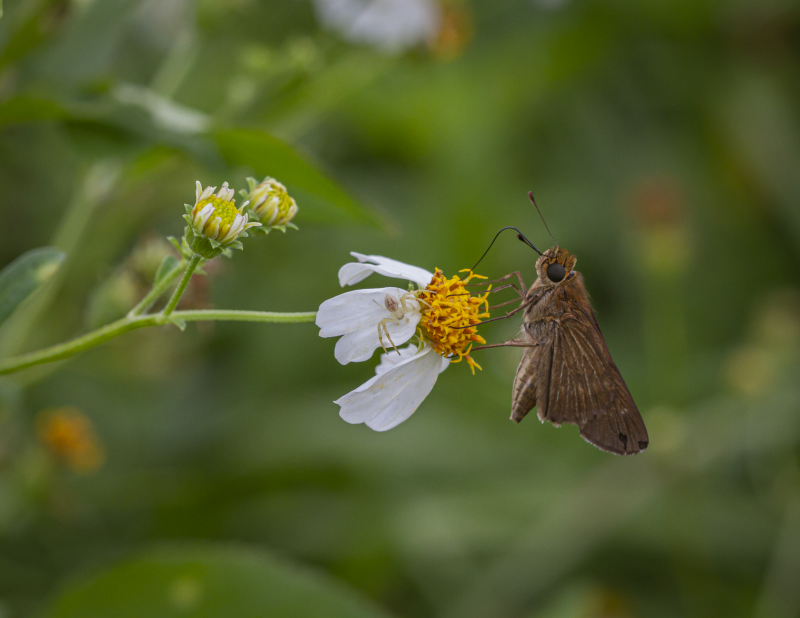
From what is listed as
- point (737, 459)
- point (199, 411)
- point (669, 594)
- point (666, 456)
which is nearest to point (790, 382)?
point (737, 459)

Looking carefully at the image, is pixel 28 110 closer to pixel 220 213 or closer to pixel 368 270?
pixel 220 213

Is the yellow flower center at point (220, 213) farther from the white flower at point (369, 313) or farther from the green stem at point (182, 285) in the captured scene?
the white flower at point (369, 313)

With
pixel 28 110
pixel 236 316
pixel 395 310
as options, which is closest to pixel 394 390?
pixel 395 310

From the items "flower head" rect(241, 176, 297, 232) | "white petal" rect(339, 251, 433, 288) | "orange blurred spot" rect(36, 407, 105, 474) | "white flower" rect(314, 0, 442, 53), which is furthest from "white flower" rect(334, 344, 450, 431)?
"white flower" rect(314, 0, 442, 53)

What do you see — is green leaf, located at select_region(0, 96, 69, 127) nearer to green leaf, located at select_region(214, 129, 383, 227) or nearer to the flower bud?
green leaf, located at select_region(214, 129, 383, 227)

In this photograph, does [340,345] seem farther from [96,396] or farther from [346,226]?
[96,396]

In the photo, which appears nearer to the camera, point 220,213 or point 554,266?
point 220,213
